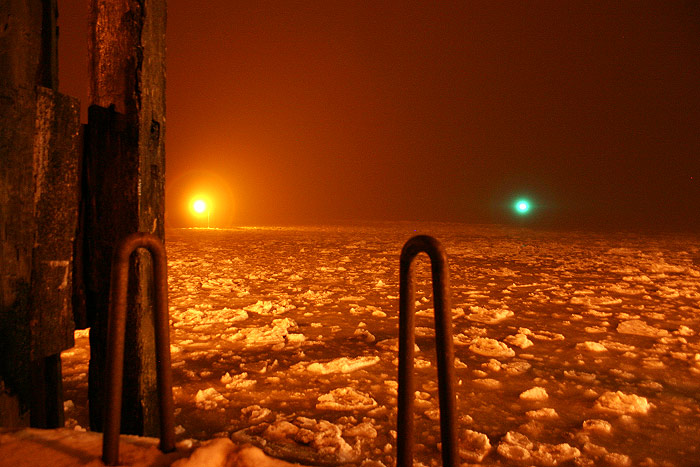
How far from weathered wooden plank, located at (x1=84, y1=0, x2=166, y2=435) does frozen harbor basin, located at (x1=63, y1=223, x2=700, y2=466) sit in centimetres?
48

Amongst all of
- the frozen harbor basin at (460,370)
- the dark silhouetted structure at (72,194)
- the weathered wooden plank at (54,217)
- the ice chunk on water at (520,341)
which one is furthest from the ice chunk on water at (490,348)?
the weathered wooden plank at (54,217)

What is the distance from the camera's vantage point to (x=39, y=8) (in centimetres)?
150

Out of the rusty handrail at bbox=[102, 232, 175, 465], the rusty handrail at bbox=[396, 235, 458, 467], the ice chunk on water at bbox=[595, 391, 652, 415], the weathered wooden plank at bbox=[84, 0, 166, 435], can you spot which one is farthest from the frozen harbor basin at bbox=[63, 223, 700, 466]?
the rusty handrail at bbox=[102, 232, 175, 465]

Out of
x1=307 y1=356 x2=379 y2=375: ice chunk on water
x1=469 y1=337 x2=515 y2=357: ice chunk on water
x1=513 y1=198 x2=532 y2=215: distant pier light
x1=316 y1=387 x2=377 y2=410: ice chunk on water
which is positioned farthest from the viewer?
x1=513 y1=198 x2=532 y2=215: distant pier light

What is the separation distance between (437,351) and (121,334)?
0.95m

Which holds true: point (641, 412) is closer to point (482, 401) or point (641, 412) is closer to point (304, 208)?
point (482, 401)

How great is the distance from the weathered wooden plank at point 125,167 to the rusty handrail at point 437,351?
3.86ft

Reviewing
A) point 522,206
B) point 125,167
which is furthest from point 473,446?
point 522,206

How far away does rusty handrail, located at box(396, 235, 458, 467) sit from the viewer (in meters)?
1.15

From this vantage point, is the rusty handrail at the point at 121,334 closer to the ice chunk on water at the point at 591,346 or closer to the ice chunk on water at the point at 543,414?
the ice chunk on water at the point at 543,414

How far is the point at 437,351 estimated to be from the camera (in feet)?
3.84

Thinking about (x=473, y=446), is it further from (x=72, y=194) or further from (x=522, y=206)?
(x=522, y=206)

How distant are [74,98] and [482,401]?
8.10ft

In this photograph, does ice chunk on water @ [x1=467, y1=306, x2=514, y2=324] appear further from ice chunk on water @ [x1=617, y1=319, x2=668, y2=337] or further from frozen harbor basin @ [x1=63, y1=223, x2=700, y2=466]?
ice chunk on water @ [x1=617, y1=319, x2=668, y2=337]
